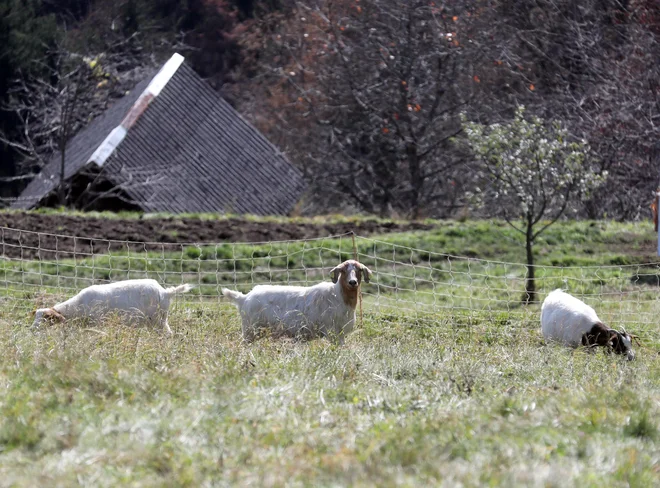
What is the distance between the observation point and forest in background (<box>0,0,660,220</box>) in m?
23.8

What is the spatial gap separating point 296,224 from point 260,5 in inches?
859

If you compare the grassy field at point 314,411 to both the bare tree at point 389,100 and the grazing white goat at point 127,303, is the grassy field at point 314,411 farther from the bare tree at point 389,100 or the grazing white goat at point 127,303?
the bare tree at point 389,100

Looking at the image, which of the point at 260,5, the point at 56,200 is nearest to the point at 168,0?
the point at 260,5

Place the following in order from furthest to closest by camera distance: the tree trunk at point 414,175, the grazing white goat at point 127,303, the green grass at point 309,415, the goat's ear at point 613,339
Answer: the tree trunk at point 414,175 → the grazing white goat at point 127,303 → the goat's ear at point 613,339 → the green grass at point 309,415

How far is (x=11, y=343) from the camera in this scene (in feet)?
26.1

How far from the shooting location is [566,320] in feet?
33.0

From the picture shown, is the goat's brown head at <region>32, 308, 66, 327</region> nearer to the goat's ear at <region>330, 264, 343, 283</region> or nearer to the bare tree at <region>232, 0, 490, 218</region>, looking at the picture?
the goat's ear at <region>330, 264, 343, 283</region>

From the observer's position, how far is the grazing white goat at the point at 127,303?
9750 millimetres

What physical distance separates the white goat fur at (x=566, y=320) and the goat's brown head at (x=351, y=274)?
1.92 meters

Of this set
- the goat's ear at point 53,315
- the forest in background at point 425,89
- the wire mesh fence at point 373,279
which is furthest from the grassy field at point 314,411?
the forest in background at point 425,89

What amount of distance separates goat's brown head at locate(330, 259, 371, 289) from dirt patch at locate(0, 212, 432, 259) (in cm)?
633

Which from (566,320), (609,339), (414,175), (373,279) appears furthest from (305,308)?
(414,175)

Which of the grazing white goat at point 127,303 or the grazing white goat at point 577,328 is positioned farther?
the grazing white goat at point 127,303

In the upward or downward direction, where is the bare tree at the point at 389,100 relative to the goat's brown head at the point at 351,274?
upward
